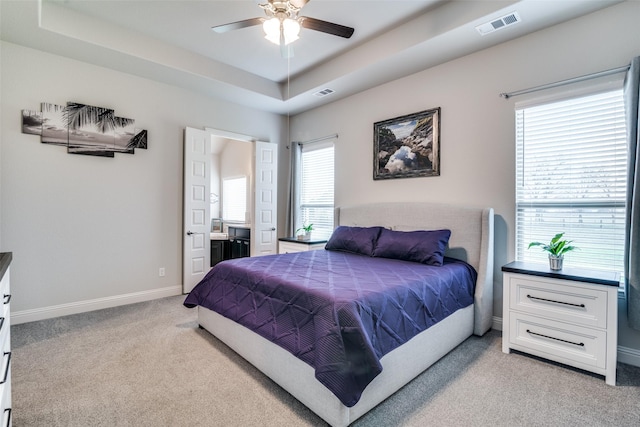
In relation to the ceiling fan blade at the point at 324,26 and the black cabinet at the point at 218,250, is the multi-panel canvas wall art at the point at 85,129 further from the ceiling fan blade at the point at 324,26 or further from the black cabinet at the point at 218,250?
the ceiling fan blade at the point at 324,26

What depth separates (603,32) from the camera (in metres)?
2.48

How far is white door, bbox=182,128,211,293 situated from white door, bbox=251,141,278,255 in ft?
2.68

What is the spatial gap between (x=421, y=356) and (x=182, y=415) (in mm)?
1569

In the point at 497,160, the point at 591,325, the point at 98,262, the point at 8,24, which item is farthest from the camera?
the point at 98,262

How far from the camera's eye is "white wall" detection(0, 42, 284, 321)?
309 cm

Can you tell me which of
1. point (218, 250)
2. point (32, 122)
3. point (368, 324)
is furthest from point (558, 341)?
point (218, 250)

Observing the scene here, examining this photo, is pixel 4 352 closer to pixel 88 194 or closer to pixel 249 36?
pixel 88 194

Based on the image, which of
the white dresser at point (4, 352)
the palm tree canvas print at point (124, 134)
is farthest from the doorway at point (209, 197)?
the white dresser at point (4, 352)

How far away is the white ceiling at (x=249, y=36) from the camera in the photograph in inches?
106

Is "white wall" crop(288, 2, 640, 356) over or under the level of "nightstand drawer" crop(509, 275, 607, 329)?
over

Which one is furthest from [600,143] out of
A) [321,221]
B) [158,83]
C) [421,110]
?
[158,83]

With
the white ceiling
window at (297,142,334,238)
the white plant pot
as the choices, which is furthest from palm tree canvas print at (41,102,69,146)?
the white plant pot

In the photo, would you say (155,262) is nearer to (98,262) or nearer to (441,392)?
(98,262)

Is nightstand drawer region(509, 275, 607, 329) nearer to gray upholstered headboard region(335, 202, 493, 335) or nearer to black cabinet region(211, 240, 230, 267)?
gray upholstered headboard region(335, 202, 493, 335)
